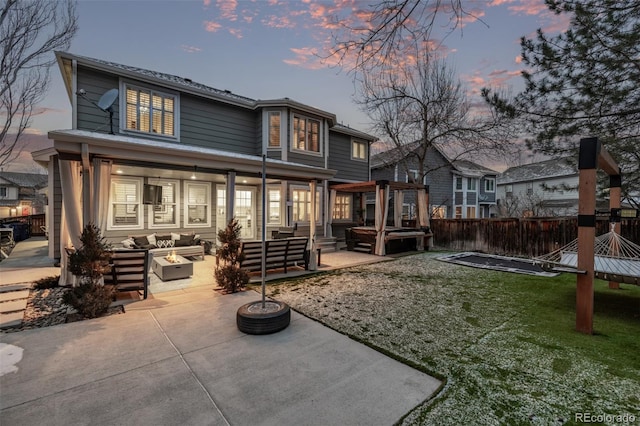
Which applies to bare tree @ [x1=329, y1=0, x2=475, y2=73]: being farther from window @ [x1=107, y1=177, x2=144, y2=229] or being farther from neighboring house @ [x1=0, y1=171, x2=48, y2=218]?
neighboring house @ [x1=0, y1=171, x2=48, y2=218]

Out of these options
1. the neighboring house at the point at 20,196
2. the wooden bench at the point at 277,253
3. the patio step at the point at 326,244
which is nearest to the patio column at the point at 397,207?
the patio step at the point at 326,244

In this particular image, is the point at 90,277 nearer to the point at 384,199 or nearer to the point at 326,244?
the point at 326,244

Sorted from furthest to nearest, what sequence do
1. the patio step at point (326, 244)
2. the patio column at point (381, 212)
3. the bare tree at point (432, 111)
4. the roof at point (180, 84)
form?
the bare tree at point (432, 111) < the patio step at point (326, 244) < the patio column at point (381, 212) < the roof at point (180, 84)

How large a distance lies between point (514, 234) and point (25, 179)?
57926 millimetres

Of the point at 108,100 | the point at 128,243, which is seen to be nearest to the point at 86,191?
the point at 128,243

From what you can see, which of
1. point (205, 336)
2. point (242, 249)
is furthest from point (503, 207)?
point (205, 336)

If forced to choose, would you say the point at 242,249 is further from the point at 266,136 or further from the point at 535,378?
the point at 266,136

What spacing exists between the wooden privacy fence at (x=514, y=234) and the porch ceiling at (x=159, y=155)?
754cm

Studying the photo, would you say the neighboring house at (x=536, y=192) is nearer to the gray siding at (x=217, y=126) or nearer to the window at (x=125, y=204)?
the gray siding at (x=217, y=126)

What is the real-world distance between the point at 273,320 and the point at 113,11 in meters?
9.94

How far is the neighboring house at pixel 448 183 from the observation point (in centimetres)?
1956

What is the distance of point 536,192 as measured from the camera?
24.0 meters

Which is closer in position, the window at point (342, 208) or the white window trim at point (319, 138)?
the white window trim at point (319, 138)

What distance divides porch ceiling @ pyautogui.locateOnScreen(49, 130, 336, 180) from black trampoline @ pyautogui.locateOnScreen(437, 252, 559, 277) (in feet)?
19.1
